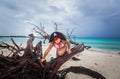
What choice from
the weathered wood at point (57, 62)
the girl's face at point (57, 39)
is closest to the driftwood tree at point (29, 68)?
the weathered wood at point (57, 62)

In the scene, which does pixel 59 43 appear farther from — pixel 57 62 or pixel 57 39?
pixel 57 62

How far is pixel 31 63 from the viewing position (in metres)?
3.50

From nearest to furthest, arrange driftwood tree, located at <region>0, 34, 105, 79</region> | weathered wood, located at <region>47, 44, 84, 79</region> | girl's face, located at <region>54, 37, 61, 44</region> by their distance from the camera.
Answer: driftwood tree, located at <region>0, 34, 105, 79</region> → weathered wood, located at <region>47, 44, 84, 79</region> → girl's face, located at <region>54, 37, 61, 44</region>

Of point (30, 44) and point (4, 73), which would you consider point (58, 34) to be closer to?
point (30, 44)

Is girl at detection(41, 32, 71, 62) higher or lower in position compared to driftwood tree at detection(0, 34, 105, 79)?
higher

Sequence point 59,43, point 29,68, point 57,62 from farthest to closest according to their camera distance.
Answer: point 59,43 → point 57,62 → point 29,68

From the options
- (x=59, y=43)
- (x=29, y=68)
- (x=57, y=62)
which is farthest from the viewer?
(x=59, y=43)

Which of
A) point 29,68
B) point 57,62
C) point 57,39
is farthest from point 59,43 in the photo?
point 29,68

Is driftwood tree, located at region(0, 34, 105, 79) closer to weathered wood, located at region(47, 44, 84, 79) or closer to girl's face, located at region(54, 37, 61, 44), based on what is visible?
weathered wood, located at region(47, 44, 84, 79)

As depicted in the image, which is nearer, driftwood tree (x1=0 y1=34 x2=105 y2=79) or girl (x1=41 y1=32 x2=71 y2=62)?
driftwood tree (x1=0 y1=34 x2=105 y2=79)

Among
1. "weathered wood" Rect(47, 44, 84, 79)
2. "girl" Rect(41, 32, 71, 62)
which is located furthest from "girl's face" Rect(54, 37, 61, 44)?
"weathered wood" Rect(47, 44, 84, 79)

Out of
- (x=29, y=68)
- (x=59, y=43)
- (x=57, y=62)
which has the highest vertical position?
(x=59, y=43)

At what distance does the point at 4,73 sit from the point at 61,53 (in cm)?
159

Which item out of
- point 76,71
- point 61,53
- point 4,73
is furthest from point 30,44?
point 76,71
